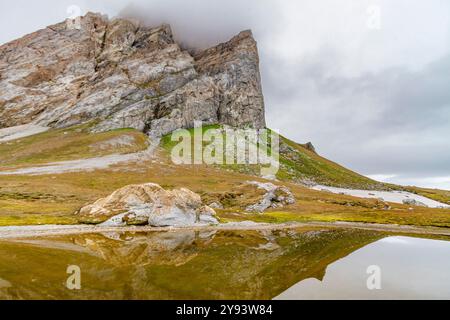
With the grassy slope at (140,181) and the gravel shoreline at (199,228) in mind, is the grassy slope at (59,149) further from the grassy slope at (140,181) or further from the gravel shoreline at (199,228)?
the gravel shoreline at (199,228)

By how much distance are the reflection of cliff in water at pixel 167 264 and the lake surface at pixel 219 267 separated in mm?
75

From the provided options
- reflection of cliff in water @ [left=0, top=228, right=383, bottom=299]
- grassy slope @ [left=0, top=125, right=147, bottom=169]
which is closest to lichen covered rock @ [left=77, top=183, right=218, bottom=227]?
reflection of cliff in water @ [left=0, top=228, right=383, bottom=299]

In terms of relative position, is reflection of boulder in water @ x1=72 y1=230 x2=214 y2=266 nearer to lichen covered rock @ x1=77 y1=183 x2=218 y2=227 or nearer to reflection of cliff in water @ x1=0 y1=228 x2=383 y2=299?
reflection of cliff in water @ x1=0 y1=228 x2=383 y2=299

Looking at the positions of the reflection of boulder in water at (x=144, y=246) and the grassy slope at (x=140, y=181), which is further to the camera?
the grassy slope at (x=140, y=181)

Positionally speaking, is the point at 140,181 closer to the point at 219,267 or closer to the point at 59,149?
the point at 59,149

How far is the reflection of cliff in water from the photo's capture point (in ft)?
74.3

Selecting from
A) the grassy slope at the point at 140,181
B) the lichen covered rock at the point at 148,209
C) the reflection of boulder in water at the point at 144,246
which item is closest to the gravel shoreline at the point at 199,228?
the lichen covered rock at the point at 148,209

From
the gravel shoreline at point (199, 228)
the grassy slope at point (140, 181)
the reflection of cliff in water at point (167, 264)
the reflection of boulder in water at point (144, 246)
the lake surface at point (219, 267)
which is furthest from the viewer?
the grassy slope at point (140, 181)

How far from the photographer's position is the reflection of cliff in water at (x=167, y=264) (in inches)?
891

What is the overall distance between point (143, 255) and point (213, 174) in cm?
11584
